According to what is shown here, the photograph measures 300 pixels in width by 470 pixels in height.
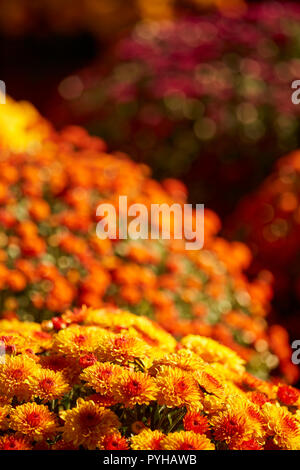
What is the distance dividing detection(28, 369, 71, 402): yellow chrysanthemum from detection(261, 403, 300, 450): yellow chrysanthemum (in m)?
0.49

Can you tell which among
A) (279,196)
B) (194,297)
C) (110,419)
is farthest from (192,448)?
(279,196)

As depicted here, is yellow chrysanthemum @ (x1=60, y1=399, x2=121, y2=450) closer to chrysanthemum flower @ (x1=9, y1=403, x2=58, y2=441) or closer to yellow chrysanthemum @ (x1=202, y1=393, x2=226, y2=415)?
chrysanthemum flower @ (x1=9, y1=403, x2=58, y2=441)

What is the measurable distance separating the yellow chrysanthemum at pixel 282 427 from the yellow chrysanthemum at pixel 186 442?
0.61 ft

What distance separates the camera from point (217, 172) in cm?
552

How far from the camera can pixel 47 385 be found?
1.63 meters

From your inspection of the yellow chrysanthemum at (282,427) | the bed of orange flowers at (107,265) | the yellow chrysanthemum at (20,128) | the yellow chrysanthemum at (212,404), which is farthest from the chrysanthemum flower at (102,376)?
the yellow chrysanthemum at (20,128)

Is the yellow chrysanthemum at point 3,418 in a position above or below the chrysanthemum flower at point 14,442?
above

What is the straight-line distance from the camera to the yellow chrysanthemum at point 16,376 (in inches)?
64.4

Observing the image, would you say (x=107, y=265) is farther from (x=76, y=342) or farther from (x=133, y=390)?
(x=133, y=390)

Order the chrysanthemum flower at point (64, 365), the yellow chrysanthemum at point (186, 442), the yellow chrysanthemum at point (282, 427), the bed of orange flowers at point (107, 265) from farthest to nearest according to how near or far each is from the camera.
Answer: the bed of orange flowers at point (107, 265) < the chrysanthemum flower at point (64, 365) < the yellow chrysanthemum at point (282, 427) < the yellow chrysanthemum at point (186, 442)

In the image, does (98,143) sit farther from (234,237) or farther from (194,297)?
(194,297)

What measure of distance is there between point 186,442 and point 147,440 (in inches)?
3.4

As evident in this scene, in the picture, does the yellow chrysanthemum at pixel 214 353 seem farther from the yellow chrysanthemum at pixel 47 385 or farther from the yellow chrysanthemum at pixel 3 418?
the yellow chrysanthemum at pixel 3 418
